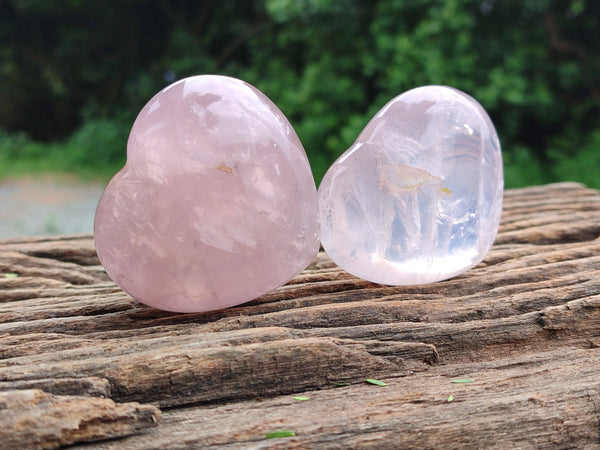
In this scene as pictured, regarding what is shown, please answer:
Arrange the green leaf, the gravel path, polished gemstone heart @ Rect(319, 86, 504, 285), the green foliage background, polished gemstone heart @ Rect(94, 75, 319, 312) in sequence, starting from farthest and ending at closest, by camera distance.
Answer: the gravel path, the green foliage background, polished gemstone heart @ Rect(319, 86, 504, 285), polished gemstone heart @ Rect(94, 75, 319, 312), the green leaf

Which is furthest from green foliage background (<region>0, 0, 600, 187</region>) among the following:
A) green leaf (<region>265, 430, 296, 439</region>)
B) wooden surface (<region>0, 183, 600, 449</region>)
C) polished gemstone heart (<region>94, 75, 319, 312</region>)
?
green leaf (<region>265, 430, 296, 439</region>)

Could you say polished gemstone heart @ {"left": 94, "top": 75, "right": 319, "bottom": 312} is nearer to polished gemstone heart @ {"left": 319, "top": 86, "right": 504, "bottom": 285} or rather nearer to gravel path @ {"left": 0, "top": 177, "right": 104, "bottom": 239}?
polished gemstone heart @ {"left": 319, "top": 86, "right": 504, "bottom": 285}

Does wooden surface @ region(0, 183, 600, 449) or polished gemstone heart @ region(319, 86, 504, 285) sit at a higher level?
polished gemstone heart @ region(319, 86, 504, 285)

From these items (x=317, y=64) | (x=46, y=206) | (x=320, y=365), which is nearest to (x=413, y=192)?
(x=320, y=365)

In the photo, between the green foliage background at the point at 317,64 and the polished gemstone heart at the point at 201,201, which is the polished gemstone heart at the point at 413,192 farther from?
the green foliage background at the point at 317,64

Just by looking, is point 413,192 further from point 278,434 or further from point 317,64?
point 317,64

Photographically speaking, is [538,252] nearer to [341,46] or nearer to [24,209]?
[341,46]

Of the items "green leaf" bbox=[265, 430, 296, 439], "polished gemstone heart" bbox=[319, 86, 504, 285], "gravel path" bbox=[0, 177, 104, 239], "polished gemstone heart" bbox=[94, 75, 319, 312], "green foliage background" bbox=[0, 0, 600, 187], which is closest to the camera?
"green leaf" bbox=[265, 430, 296, 439]
